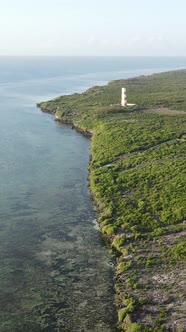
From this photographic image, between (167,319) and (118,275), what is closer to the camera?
(167,319)

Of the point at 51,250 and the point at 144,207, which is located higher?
the point at 144,207

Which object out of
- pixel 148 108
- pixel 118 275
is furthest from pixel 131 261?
pixel 148 108

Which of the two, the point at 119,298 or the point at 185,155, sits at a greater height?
the point at 185,155

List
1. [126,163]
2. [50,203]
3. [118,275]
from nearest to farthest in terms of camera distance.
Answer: [118,275], [50,203], [126,163]

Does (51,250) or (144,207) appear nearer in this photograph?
(51,250)

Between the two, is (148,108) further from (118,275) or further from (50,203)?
(118,275)

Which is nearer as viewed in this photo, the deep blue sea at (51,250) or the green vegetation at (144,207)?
the deep blue sea at (51,250)

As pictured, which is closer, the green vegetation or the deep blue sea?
the deep blue sea

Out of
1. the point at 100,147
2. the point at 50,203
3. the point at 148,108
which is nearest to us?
the point at 50,203
